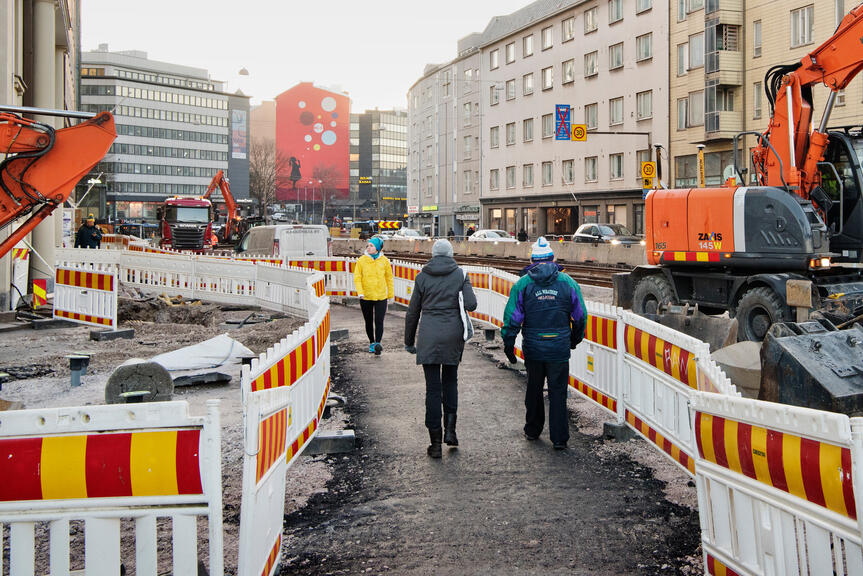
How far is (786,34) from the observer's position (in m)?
41.1

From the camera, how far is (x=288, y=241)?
25422mm

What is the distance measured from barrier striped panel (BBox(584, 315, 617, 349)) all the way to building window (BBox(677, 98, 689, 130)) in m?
42.4

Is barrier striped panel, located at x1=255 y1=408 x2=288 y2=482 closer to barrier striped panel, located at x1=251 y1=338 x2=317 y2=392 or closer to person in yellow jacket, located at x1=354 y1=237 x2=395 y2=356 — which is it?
barrier striped panel, located at x1=251 y1=338 x2=317 y2=392

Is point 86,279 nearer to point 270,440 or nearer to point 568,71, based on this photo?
point 270,440

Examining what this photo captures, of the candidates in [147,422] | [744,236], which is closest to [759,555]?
[147,422]

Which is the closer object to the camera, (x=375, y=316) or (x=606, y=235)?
(x=375, y=316)

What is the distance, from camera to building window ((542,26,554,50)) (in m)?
62.0

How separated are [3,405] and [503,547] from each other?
5596 mm

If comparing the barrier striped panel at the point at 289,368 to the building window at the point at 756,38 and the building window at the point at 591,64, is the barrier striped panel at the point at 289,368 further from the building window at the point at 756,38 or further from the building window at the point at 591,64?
the building window at the point at 591,64

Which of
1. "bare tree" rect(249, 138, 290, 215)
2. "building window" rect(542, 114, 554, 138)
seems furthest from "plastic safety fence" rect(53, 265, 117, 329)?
"bare tree" rect(249, 138, 290, 215)

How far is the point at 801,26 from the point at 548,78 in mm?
24269

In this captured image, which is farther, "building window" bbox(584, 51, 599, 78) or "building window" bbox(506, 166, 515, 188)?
"building window" bbox(506, 166, 515, 188)

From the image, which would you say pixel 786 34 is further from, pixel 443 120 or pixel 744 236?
pixel 443 120

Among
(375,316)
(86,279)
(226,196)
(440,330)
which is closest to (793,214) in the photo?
(375,316)
